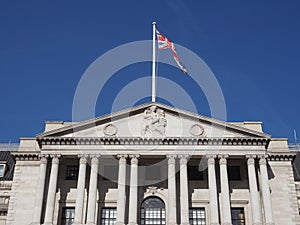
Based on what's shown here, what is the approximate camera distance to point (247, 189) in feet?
165

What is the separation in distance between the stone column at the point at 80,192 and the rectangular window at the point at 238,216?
53.6 feet

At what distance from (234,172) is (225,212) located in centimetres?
681

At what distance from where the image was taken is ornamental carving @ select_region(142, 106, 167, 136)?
4962 centimetres

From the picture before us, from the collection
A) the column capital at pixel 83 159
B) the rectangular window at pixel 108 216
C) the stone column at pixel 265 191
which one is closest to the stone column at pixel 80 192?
the column capital at pixel 83 159

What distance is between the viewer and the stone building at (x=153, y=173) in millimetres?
47156

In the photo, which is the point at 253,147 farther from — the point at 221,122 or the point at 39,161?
the point at 39,161

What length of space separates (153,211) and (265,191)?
40.1 feet

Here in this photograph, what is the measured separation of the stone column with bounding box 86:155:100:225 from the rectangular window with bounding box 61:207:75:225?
4001mm

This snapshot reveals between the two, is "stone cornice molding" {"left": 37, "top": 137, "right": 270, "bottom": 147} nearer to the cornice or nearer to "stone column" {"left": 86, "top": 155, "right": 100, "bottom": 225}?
"stone column" {"left": 86, "top": 155, "right": 100, "bottom": 225}

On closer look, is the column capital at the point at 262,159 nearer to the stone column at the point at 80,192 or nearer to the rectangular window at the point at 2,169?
the stone column at the point at 80,192

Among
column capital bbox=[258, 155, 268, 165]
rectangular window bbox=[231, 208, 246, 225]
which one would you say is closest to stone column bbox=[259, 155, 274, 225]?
column capital bbox=[258, 155, 268, 165]

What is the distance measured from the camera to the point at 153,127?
49.8m

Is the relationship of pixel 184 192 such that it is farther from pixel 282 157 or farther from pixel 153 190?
pixel 282 157

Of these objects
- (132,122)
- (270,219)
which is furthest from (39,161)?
(270,219)
